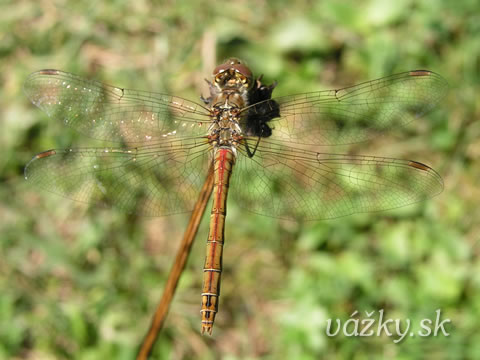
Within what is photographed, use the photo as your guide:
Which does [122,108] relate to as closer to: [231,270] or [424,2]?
[231,270]

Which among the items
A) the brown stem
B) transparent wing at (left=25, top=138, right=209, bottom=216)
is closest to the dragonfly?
transparent wing at (left=25, top=138, right=209, bottom=216)

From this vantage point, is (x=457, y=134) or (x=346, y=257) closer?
(x=346, y=257)

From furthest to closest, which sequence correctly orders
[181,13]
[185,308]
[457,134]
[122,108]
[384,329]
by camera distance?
[181,13], [457,134], [185,308], [384,329], [122,108]

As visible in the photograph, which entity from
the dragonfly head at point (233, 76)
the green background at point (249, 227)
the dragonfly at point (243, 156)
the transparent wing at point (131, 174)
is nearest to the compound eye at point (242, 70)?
the dragonfly head at point (233, 76)

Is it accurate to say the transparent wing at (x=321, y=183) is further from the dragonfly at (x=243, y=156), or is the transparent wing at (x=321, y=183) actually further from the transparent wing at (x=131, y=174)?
the transparent wing at (x=131, y=174)

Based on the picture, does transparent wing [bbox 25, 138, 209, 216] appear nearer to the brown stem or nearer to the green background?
the brown stem

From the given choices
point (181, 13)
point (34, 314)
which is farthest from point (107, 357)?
point (181, 13)

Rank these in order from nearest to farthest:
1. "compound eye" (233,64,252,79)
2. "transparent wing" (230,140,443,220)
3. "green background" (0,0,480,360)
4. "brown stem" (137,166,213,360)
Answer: "brown stem" (137,166,213,360), "compound eye" (233,64,252,79), "transparent wing" (230,140,443,220), "green background" (0,0,480,360)
